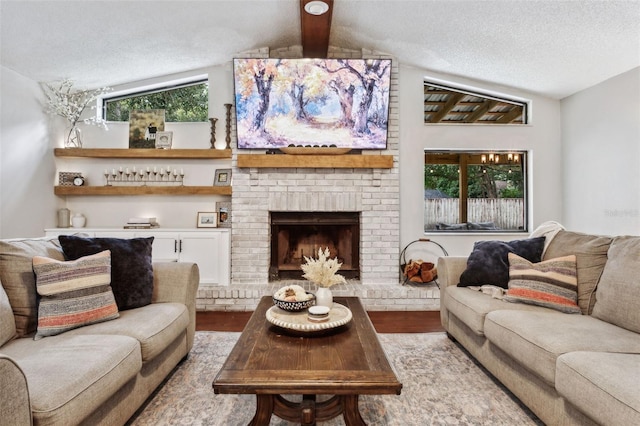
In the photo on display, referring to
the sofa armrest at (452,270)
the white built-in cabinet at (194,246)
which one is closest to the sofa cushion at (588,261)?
the sofa armrest at (452,270)

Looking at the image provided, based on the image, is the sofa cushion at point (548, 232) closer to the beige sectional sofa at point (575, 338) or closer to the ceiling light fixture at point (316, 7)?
the beige sectional sofa at point (575, 338)

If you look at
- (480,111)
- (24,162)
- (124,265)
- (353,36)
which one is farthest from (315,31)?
(24,162)

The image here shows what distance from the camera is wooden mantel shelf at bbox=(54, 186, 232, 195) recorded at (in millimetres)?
4270

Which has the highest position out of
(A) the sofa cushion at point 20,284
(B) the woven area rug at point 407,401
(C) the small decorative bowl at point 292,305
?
(A) the sofa cushion at point 20,284

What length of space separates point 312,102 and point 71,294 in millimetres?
3072

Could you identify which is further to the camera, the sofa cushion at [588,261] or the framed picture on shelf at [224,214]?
the framed picture on shelf at [224,214]

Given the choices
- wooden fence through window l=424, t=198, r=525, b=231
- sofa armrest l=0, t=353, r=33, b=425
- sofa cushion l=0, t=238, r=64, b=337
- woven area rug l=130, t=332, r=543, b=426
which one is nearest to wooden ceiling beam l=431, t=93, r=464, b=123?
wooden fence through window l=424, t=198, r=525, b=231

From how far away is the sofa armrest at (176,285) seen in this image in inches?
93.8

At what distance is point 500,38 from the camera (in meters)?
3.45

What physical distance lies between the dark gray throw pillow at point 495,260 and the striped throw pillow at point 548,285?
0.17m

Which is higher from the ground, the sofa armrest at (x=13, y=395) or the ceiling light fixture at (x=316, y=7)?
the ceiling light fixture at (x=316, y=7)

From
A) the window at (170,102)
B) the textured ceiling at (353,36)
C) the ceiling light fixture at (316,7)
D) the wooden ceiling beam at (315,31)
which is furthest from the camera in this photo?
the window at (170,102)

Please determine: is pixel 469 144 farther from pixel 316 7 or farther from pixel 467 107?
pixel 316 7

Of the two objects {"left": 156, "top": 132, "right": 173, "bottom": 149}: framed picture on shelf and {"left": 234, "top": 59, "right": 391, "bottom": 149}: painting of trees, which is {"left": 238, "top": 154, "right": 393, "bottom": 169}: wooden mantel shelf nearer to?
{"left": 234, "top": 59, "right": 391, "bottom": 149}: painting of trees
